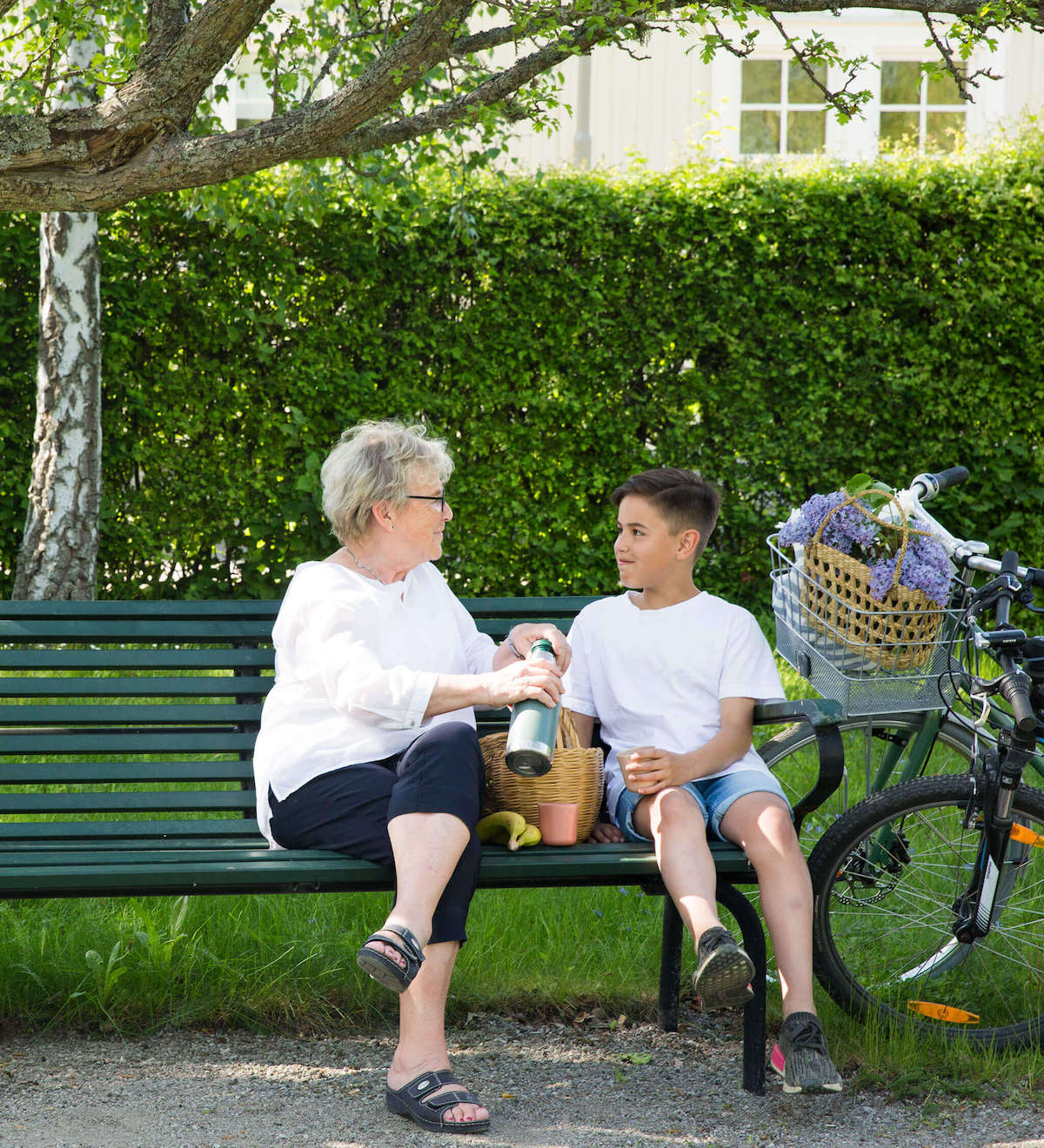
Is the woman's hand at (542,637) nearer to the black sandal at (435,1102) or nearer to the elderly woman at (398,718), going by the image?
the elderly woman at (398,718)

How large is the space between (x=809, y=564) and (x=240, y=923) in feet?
5.49

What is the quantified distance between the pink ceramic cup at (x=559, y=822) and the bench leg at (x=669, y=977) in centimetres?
42

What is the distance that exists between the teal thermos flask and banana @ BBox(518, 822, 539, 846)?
0.20 m

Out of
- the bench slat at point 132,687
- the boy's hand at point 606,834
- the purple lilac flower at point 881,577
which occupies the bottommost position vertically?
the boy's hand at point 606,834

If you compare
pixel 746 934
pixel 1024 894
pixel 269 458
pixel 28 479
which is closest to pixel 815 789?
pixel 746 934

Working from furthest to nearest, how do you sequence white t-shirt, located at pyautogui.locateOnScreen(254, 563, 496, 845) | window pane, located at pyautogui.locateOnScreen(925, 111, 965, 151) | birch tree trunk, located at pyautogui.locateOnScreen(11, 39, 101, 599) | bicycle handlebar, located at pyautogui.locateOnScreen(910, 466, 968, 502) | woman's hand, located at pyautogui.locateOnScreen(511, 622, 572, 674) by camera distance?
window pane, located at pyautogui.locateOnScreen(925, 111, 965, 151), birch tree trunk, located at pyautogui.locateOnScreen(11, 39, 101, 599), bicycle handlebar, located at pyautogui.locateOnScreen(910, 466, 968, 502), woman's hand, located at pyautogui.locateOnScreen(511, 622, 572, 674), white t-shirt, located at pyautogui.locateOnScreen(254, 563, 496, 845)

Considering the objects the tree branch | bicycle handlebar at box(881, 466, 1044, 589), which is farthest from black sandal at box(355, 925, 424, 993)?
the tree branch

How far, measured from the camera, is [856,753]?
4641 millimetres

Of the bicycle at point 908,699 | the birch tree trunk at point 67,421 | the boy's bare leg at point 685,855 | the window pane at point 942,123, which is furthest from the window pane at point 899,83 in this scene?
the boy's bare leg at point 685,855

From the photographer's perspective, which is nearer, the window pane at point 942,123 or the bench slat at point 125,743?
the bench slat at point 125,743

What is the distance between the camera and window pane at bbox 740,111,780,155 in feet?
33.3

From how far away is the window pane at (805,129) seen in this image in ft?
33.0

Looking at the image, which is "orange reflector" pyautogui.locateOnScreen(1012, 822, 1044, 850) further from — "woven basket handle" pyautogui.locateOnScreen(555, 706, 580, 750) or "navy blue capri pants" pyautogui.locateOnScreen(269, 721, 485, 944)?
"navy blue capri pants" pyautogui.locateOnScreen(269, 721, 485, 944)

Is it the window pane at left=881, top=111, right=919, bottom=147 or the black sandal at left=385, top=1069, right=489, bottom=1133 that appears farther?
the window pane at left=881, top=111, right=919, bottom=147
